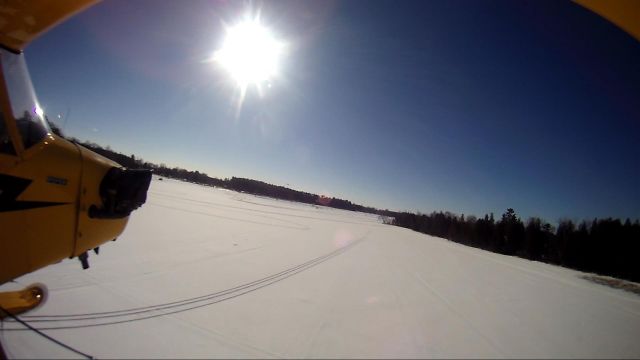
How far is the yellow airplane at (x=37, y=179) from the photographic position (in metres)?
2.19

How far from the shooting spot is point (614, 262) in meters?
29.0

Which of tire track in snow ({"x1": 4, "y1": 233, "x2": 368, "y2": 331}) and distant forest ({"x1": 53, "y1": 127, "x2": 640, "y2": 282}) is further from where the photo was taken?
distant forest ({"x1": 53, "y1": 127, "x2": 640, "y2": 282})

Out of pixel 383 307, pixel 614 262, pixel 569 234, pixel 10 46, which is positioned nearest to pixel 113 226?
pixel 10 46

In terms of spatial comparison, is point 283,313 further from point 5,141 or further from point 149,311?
point 5,141

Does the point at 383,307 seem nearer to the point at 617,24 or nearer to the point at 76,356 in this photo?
the point at 76,356

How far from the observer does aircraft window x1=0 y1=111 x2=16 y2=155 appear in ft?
7.04

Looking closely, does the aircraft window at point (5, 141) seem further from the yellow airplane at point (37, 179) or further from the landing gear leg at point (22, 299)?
the landing gear leg at point (22, 299)

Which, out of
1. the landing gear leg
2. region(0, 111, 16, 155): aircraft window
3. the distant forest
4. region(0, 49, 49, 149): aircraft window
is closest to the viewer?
region(0, 111, 16, 155): aircraft window

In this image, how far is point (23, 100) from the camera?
247 centimetres

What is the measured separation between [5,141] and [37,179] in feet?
1.09

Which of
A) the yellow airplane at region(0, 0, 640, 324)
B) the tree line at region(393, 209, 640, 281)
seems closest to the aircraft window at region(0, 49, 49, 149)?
the yellow airplane at region(0, 0, 640, 324)

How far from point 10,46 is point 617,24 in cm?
446

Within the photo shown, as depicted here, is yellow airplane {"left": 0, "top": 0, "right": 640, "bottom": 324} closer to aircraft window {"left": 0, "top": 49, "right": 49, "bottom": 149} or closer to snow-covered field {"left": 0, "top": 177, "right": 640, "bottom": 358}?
aircraft window {"left": 0, "top": 49, "right": 49, "bottom": 149}

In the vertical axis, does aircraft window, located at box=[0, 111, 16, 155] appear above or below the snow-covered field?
above
